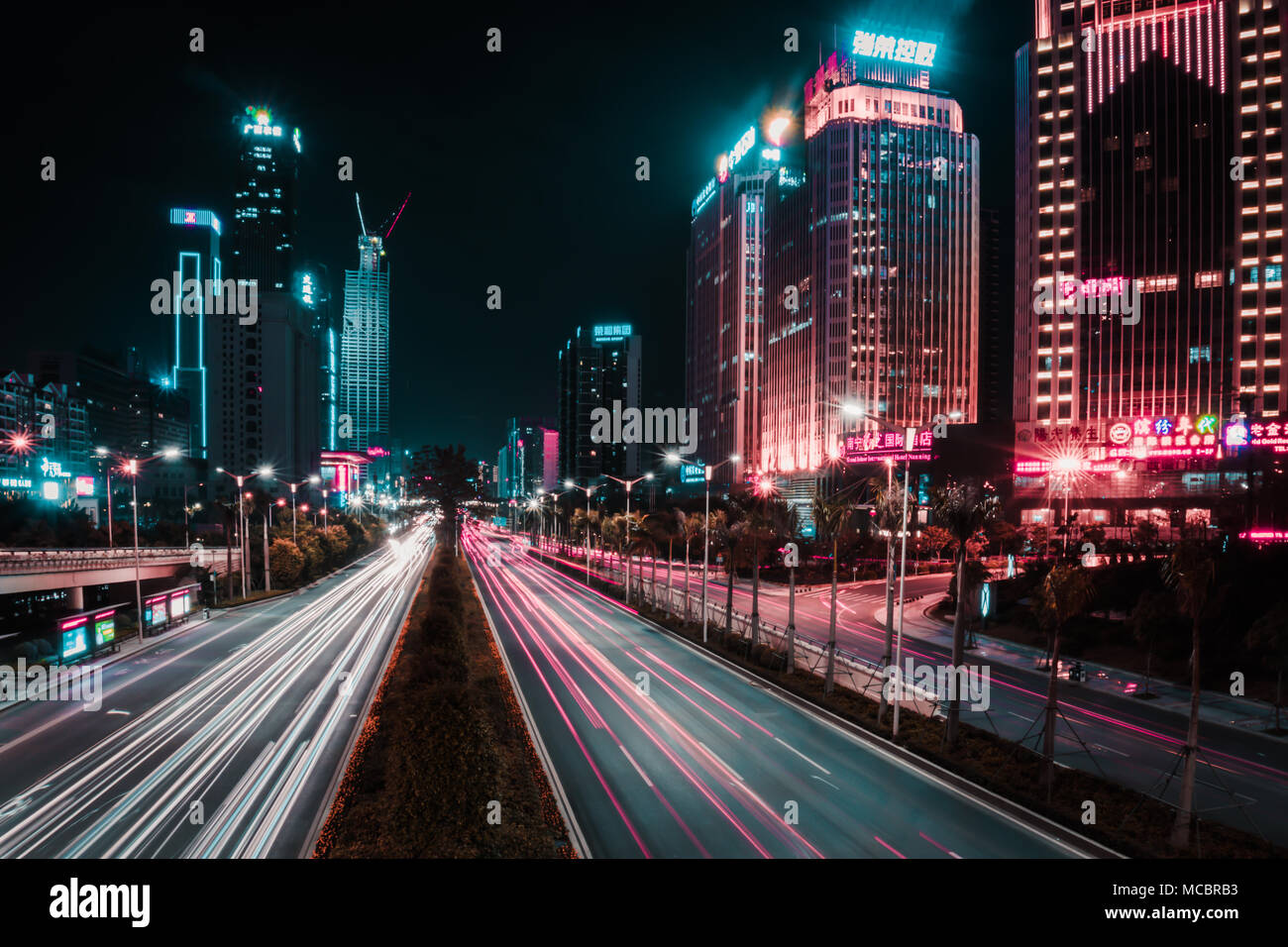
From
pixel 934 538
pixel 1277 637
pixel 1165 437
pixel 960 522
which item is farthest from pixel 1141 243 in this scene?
pixel 960 522

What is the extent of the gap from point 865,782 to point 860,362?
Result: 388ft

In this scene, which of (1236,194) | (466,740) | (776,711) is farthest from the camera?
(1236,194)

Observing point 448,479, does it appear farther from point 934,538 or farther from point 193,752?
point 934,538

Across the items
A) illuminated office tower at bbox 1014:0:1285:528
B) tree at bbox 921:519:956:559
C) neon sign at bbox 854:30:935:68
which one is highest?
neon sign at bbox 854:30:935:68

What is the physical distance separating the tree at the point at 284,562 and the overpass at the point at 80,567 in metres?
3.29

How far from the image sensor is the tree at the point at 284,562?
2436 inches

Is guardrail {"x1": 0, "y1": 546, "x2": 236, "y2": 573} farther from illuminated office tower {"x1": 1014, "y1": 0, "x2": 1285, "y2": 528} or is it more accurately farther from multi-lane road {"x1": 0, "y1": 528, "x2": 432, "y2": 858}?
illuminated office tower {"x1": 1014, "y1": 0, "x2": 1285, "y2": 528}

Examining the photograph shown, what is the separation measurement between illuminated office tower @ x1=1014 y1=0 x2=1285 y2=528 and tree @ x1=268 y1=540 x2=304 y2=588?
90566 millimetres

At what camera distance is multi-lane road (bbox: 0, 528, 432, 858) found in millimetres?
15586

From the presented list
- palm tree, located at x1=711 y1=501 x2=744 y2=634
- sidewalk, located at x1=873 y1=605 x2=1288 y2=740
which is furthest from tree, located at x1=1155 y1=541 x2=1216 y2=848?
palm tree, located at x1=711 y1=501 x2=744 y2=634

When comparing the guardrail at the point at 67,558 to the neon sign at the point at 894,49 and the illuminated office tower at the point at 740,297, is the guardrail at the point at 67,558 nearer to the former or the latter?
the illuminated office tower at the point at 740,297
